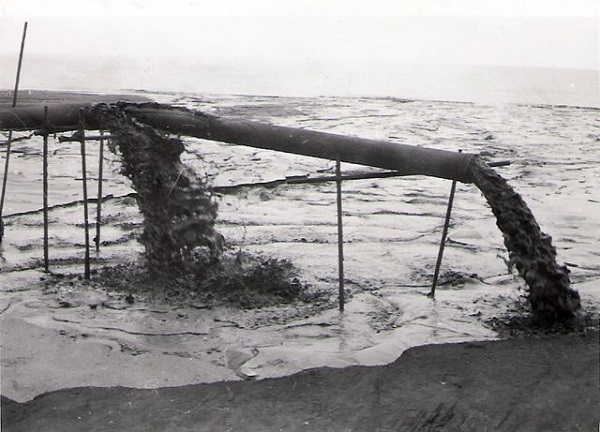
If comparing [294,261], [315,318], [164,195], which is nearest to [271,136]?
[164,195]

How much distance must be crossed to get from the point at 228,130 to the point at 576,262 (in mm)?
2909

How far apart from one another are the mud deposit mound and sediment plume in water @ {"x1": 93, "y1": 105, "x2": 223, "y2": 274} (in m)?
1.70

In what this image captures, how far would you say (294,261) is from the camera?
5.94 m

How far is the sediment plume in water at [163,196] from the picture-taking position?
5.27m

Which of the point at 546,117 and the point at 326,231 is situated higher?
the point at 546,117

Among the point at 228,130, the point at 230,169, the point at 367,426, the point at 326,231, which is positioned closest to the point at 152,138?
the point at 228,130

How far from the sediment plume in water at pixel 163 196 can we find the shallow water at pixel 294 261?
25 cm

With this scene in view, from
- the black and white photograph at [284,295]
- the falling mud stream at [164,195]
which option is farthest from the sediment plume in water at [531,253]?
the falling mud stream at [164,195]

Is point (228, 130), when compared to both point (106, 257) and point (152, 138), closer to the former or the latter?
point (152, 138)

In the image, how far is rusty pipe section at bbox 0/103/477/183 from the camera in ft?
15.0

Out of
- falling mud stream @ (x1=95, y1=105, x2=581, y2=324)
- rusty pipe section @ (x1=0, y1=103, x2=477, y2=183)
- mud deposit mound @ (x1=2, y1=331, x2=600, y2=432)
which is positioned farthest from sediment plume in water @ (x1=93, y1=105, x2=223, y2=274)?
mud deposit mound @ (x1=2, y1=331, x2=600, y2=432)

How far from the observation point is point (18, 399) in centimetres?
368

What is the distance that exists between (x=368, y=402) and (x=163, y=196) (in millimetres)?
2308

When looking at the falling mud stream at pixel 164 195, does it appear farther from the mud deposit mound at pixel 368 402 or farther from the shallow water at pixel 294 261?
the mud deposit mound at pixel 368 402
